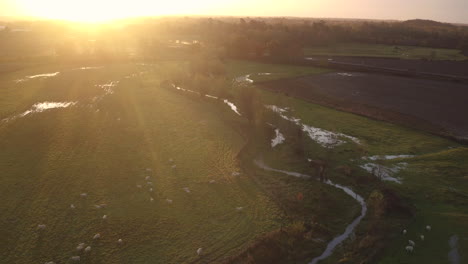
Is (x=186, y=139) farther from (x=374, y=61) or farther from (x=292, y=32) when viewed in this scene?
(x=292, y=32)

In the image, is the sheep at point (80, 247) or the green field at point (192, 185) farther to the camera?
the green field at point (192, 185)

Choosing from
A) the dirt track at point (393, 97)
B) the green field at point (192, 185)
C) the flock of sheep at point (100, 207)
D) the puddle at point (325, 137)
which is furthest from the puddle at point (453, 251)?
the dirt track at point (393, 97)

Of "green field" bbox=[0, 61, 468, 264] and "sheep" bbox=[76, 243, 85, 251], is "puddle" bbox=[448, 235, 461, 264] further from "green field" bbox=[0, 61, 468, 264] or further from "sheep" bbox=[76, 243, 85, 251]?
"sheep" bbox=[76, 243, 85, 251]

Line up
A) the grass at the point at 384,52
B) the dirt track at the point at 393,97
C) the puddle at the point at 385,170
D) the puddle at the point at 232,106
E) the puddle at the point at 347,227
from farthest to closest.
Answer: the grass at the point at 384,52, the puddle at the point at 232,106, the dirt track at the point at 393,97, the puddle at the point at 385,170, the puddle at the point at 347,227

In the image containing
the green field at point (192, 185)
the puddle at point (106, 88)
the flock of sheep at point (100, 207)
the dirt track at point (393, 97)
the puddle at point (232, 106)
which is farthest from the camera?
the puddle at point (106, 88)

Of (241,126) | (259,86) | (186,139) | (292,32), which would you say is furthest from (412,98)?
(292,32)

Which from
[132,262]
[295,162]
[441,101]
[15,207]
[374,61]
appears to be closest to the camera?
[132,262]

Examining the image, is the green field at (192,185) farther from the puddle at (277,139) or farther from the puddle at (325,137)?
the puddle at (325,137)
